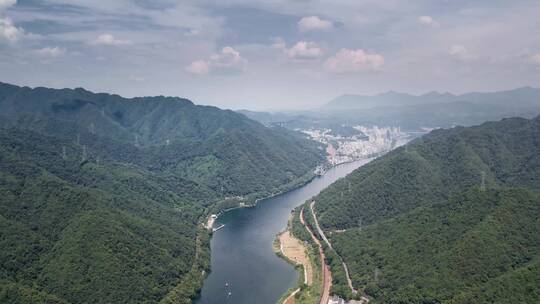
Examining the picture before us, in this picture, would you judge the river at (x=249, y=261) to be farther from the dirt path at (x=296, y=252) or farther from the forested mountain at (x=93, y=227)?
the forested mountain at (x=93, y=227)

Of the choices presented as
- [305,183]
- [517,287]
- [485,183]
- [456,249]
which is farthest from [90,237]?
[305,183]

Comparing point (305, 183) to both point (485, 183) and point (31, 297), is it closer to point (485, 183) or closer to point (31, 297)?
point (485, 183)

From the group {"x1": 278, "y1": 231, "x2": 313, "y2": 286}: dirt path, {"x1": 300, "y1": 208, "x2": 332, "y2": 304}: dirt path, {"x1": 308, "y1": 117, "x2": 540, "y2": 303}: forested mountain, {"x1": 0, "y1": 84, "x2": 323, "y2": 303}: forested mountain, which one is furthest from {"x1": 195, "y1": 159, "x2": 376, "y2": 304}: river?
{"x1": 308, "y1": 117, "x2": 540, "y2": 303}: forested mountain

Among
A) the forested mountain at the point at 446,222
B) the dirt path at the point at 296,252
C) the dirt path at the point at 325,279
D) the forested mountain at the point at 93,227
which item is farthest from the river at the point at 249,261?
the forested mountain at the point at 446,222

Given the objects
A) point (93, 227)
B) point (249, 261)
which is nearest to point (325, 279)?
point (249, 261)

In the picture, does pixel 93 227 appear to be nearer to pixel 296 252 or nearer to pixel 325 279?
pixel 296 252

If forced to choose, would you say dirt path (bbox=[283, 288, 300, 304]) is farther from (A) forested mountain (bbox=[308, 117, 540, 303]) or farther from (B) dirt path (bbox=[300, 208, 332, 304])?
(A) forested mountain (bbox=[308, 117, 540, 303])
